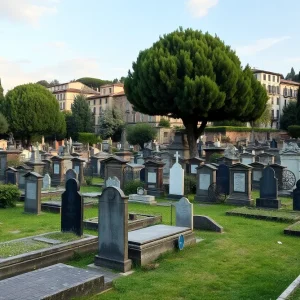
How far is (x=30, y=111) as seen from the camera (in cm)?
5706

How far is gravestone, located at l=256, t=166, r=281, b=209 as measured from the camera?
598 inches

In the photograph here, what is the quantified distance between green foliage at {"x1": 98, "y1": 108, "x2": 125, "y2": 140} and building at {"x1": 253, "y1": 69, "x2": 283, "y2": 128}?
1331 inches

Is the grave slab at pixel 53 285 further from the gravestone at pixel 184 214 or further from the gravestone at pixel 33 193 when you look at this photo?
the gravestone at pixel 33 193

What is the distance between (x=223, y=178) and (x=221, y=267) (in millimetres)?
10497

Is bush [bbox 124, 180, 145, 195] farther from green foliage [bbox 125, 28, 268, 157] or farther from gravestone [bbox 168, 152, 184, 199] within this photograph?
green foliage [bbox 125, 28, 268, 157]

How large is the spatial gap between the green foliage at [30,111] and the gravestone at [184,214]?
161 ft

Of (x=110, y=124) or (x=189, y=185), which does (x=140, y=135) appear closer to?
(x=110, y=124)

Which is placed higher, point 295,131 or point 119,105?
point 119,105

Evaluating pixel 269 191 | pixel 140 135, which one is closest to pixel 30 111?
pixel 140 135

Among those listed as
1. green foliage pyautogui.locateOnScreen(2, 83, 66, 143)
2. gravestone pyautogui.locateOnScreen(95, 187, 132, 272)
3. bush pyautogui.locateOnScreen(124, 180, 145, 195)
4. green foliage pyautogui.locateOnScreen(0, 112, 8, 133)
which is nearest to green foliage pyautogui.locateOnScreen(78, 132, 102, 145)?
green foliage pyautogui.locateOnScreen(2, 83, 66, 143)

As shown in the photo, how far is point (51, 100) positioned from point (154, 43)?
31.0 meters

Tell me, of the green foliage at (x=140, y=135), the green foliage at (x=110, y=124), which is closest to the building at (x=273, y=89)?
the green foliage at (x=110, y=124)

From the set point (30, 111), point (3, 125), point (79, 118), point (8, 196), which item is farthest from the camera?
point (79, 118)

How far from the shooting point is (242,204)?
653 inches
